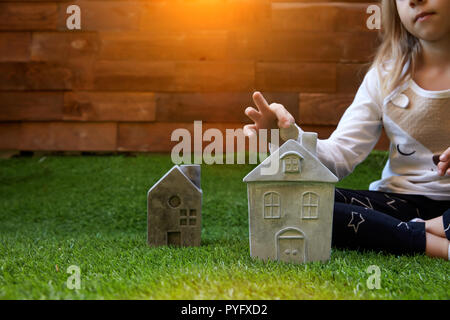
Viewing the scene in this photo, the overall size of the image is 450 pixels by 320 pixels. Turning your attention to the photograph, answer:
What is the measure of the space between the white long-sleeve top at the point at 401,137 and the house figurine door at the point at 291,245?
0.32 metres

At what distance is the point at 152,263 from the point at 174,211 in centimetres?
23

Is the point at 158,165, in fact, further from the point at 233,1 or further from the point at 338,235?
the point at 338,235

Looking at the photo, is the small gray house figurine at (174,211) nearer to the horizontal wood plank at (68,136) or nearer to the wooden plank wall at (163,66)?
the wooden plank wall at (163,66)

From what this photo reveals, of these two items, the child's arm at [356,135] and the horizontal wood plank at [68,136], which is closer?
the child's arm at [356,135]

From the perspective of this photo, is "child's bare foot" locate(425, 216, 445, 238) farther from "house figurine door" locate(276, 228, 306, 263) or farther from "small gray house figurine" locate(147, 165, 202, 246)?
"small gray house figurine" locate(147, 165, 202, 246)

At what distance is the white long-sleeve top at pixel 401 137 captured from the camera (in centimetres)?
117

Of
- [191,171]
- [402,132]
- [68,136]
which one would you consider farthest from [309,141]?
[68,136]

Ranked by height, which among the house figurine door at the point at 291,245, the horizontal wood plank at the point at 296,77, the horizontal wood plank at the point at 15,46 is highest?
the horizontal wood plank at the point at 15,46

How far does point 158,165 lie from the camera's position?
205 cm

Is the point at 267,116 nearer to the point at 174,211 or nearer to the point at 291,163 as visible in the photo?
the point at 291,163

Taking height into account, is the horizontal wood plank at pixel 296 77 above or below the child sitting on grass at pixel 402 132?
above

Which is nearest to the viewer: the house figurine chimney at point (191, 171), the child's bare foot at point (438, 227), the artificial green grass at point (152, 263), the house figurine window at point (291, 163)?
the artificial green grass at point (152, 263)

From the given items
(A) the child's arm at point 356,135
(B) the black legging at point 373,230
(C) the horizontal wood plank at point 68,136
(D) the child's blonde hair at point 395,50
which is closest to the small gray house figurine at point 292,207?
(B) the black legging at point 373,230

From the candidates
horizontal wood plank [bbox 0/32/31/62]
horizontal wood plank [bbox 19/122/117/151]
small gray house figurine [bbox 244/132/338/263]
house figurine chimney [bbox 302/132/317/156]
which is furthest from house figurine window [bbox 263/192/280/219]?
horizontal wood plank [bbox 0/32/31/62]
